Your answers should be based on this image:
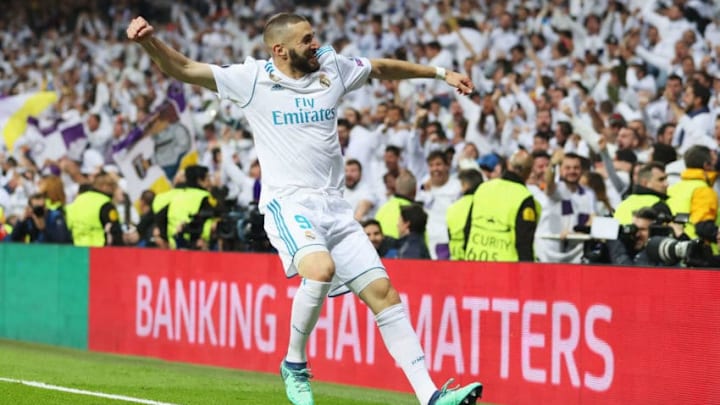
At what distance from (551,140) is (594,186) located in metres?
2.44

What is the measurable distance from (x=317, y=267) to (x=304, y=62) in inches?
46.0

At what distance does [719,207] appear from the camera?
12.3 m

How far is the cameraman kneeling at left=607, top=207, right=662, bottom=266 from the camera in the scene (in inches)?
421

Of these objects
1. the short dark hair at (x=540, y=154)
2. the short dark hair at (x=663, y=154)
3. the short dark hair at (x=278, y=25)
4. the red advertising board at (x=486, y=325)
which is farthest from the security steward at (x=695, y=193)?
the short dark hair at (x=278, y=25)

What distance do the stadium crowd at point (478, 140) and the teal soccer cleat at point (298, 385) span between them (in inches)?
112

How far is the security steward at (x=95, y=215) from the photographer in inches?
636

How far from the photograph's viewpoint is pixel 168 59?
788cm

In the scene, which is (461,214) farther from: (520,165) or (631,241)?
(631,241)

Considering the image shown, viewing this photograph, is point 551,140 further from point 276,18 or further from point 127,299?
point 276,18

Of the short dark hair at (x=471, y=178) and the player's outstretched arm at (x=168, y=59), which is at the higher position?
the player's outstretched arm at (x=168, y=59)

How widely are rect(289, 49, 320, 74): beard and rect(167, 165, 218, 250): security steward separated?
6280 millimetres

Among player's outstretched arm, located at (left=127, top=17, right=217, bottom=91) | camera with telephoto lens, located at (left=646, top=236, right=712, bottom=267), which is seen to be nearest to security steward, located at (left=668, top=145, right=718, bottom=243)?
camera with telephoto lens, located at (left=646, top=236, right=712, bottom=267)

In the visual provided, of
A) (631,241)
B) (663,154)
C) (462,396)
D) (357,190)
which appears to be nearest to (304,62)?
(462,396)

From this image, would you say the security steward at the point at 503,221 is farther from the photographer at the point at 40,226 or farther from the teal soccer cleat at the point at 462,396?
the photographer at the point at 40,226
